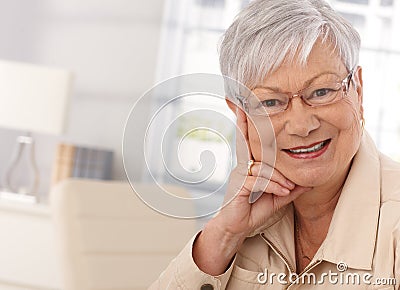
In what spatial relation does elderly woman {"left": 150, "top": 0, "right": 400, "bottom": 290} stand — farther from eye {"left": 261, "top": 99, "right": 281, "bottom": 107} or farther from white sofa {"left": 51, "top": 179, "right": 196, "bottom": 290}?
white sofa {"left": 51, "top": 179, "right": 196, "bottom": 290}

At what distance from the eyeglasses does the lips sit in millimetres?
65

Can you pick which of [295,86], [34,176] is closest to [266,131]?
[295,86]

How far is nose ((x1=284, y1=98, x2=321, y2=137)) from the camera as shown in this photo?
3.61ft

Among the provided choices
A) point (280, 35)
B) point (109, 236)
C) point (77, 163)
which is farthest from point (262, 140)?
point (77, 163)

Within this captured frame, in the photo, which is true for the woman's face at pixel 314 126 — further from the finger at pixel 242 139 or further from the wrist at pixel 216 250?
the wrist at pixel 216 250

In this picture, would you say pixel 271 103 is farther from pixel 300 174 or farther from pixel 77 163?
pixel 77 163

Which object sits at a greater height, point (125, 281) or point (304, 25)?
point (304, 25)

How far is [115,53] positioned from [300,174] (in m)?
2.81

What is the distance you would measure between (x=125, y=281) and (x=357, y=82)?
706 millimetres

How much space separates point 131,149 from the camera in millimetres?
961

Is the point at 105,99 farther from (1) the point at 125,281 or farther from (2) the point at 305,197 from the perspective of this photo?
(2) the point at 305,197

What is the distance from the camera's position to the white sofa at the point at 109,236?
151 cm

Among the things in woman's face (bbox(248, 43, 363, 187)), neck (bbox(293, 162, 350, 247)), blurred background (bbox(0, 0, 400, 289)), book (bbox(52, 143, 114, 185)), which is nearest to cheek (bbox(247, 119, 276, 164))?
woman's face (bbox(248, 43, 363, 187))

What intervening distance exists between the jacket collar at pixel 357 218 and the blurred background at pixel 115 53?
2.70 m
